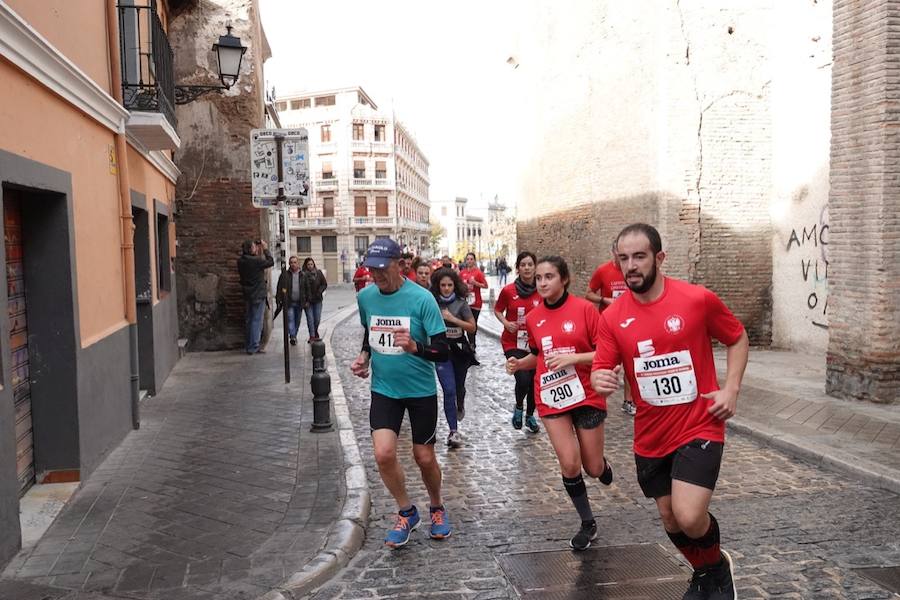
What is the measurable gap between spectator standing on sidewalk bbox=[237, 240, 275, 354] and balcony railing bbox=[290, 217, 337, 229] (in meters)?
59.6

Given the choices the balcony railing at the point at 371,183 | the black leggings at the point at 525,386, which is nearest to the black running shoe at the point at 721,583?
the black leggings at the point at 525,386

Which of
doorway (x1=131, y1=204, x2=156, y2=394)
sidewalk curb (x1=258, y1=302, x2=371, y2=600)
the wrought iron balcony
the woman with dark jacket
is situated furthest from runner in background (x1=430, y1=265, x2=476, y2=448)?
the woman with dark jacket

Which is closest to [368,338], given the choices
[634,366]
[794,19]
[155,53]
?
[634,366]

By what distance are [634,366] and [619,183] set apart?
1237 centimetres

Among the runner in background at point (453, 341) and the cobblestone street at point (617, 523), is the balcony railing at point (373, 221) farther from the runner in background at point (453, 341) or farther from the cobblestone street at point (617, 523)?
the cobblestone street at point (617, 523)

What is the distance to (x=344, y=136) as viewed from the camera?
243ft

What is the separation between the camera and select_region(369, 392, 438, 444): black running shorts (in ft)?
16.3

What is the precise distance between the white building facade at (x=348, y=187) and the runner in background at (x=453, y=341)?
63.9 m

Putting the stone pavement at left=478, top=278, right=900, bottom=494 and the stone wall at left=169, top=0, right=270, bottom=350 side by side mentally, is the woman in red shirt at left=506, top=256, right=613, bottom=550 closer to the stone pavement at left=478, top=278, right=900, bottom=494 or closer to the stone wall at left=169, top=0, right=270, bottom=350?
the stone pavement at left=478, top=278, right=900, bottom=494

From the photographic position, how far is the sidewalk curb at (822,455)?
19.6 ft

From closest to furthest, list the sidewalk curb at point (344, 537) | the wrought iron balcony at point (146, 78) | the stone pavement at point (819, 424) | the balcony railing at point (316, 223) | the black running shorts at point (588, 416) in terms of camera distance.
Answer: the sidewalk curb at point (344, 537) → the black running shorts at point (588, 416) → the stone pavement at point (819, 424) → the wrought iron balcony at point (146, 78) → the balcony railing at point (316, 223)

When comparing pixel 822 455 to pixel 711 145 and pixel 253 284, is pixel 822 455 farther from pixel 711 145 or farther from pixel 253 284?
pixel 253 284

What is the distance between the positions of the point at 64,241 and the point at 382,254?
2.73 meters

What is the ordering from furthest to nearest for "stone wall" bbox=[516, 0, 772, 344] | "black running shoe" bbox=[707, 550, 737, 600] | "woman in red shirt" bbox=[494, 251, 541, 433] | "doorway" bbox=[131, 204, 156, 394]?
"stone wall" bbox=[516, 0, 772, 344] → "doorway" bbox=[131, 204, 156, 394] → "woman in red shirt" bbox=[494, 251, 541, 433] → "black running shoe" bbox=[707, 550, 737, 600]
